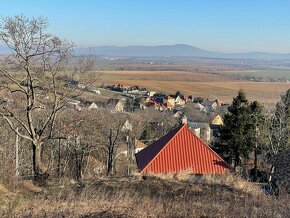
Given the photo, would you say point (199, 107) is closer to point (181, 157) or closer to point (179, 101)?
point (179, 101)

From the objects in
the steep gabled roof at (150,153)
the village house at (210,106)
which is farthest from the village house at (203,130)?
the steep gabled roof at (150,153)

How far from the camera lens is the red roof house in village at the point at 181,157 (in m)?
20.7

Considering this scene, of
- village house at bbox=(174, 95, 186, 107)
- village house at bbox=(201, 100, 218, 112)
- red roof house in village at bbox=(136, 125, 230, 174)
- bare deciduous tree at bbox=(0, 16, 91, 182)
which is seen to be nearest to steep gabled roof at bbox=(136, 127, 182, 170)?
red roof house in village at bbox=(136, 125, 230, 174)

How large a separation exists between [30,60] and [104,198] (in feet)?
26.5

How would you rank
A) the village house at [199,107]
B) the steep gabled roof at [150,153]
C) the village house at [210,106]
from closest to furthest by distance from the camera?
1. the steep gabled roof at [150,153]
2. the village house at [199,107]
3. the village house at [210,106]

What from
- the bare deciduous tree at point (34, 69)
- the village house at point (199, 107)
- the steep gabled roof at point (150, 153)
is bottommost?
the village house at point (199, 107)

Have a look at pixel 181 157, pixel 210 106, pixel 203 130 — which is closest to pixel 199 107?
pixel 210 106

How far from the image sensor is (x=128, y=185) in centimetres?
1256

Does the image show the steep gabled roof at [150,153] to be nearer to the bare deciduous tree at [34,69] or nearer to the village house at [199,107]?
the bare deciduous tree at [34,69]

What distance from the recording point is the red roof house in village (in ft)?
67.8

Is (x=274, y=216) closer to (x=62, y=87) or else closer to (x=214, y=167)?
(x=62, y=87)

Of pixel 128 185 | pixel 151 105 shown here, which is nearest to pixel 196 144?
pixel 128 185

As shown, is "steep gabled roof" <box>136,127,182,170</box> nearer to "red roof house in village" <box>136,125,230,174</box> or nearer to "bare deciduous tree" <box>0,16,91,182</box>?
"red roof house in village" <box>136,125,230,174</box>

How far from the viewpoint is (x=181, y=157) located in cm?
2109
